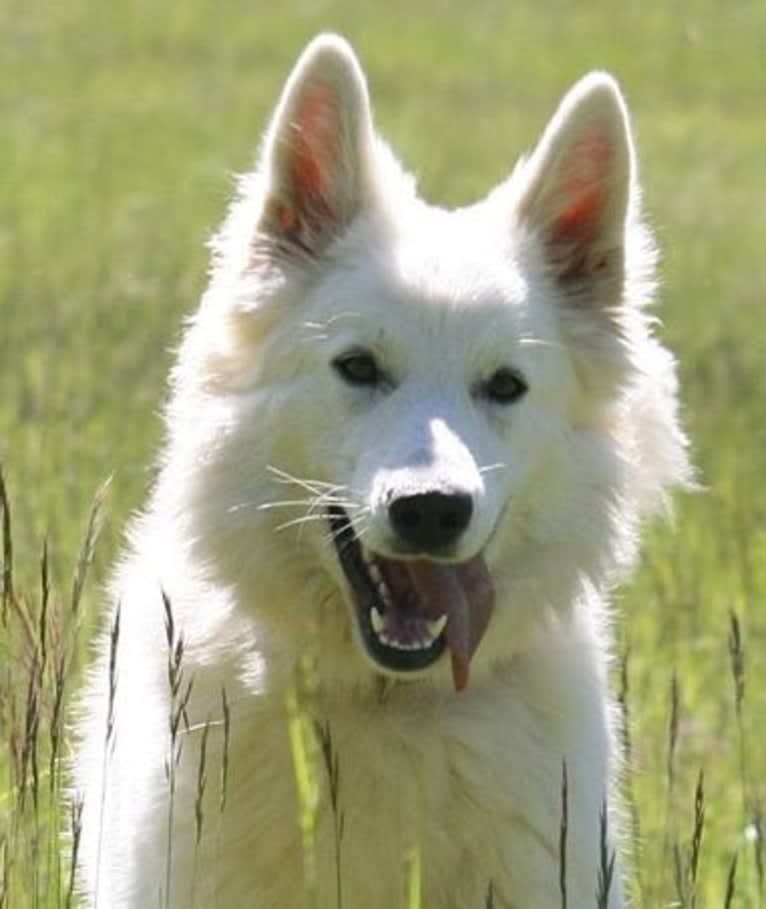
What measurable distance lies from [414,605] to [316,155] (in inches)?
48.6

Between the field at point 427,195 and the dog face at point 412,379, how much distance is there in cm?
37

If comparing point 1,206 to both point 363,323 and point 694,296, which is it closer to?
point 694,296

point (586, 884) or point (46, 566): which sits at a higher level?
point (46, 566)

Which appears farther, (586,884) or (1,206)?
(1,206)

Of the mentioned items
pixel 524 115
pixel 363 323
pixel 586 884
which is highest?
pixel 524 115

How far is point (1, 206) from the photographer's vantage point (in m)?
18.1

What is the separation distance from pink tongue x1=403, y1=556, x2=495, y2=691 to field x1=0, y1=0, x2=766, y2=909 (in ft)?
1.14

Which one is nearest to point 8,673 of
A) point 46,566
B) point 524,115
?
point 46,566

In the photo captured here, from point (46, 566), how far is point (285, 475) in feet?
3.55

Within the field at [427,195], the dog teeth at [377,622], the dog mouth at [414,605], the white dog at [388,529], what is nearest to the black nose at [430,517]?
the white dog at [388,529]

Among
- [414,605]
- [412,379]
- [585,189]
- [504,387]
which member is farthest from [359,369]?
[585,189]

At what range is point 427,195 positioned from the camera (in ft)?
61.1

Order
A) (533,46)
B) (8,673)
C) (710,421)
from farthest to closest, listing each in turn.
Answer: (533,46) → (710,421) → (8,673)

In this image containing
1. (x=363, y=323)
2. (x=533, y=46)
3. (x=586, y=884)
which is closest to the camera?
(x=586, y=884)
